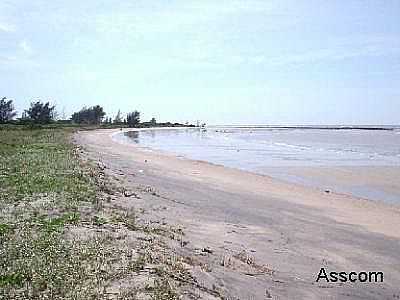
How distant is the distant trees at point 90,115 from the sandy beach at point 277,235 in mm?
126731

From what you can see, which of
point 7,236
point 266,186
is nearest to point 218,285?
point 7,236

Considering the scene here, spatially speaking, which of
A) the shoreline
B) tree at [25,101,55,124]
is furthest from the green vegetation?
the shoreline

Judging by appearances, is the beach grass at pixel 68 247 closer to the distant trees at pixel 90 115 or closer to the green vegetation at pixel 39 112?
the green vegetation at pixel 39 112

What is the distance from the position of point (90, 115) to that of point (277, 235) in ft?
458

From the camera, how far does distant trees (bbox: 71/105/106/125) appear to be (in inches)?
5581

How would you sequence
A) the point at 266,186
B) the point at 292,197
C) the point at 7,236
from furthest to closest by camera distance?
the point at 266,186
the point at 292,197
the point at 7,236

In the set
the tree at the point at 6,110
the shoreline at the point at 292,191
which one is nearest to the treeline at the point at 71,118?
the tree at the point at 6,110

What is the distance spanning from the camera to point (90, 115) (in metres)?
145

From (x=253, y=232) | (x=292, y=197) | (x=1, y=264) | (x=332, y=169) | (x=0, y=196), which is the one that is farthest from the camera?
(x=332, y=169)

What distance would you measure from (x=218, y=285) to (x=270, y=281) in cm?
112

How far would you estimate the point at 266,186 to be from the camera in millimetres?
19750

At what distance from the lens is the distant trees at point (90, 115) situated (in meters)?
142

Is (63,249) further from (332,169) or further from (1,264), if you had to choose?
Result: (332,169)

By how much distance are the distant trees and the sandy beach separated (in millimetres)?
126731
